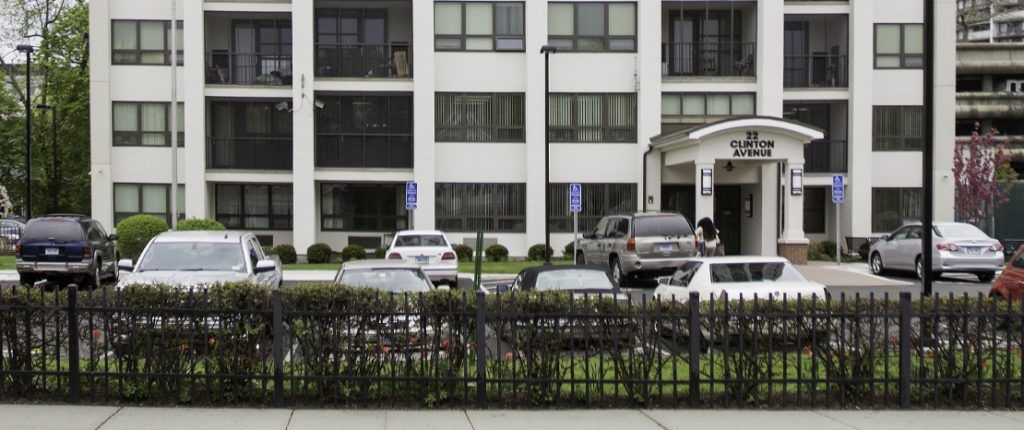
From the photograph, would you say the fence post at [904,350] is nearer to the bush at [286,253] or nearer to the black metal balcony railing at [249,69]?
the bush at [286,253]

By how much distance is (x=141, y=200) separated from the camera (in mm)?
33250

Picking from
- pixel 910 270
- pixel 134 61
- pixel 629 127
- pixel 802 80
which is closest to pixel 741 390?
pixel 910 270

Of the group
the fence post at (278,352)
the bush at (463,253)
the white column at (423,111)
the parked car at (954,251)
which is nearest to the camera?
the fence post at (278,352)

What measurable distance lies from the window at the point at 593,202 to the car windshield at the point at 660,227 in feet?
32.2

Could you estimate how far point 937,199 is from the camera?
33188 millimetres

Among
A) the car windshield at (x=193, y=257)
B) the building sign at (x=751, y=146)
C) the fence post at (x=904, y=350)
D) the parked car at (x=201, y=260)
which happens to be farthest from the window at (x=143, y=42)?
the fence post at (x=904, y=350)

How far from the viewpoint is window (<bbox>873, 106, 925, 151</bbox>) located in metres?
33.4

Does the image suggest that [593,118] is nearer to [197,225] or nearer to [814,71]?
[814,71]

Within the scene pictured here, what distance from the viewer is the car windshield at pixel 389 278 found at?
1349 centimetres

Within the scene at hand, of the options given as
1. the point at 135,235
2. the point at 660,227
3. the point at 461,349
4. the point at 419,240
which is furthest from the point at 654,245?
the point at 135,235

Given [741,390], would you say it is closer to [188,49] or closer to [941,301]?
[941,301]

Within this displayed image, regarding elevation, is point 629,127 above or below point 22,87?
below

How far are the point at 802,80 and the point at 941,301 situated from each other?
26.0m

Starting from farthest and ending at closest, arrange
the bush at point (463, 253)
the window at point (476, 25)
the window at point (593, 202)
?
the window at point (593, 202) → the window at point (476, 25) → the bush at point (463, 253)
